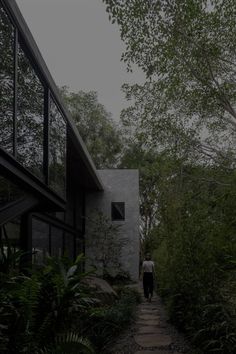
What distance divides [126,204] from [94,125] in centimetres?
1039

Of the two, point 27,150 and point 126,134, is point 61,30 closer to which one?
point 27,150

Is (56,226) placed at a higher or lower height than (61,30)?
lower

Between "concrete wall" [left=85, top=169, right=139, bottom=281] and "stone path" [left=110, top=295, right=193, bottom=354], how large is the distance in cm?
728

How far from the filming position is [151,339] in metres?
7.03

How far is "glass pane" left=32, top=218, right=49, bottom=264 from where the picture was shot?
8.70 metres

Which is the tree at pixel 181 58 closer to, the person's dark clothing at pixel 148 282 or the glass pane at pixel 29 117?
the glass pane at pixel 29 117

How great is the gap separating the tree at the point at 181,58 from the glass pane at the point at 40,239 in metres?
3.04

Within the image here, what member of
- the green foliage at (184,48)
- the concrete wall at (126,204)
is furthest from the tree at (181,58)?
the concrete wall at (126,204)

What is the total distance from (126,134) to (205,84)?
59.4 ft

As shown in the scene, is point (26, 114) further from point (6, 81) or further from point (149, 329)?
point (149, 329)

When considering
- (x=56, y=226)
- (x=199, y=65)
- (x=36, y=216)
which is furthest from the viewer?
(x=56, y=226)

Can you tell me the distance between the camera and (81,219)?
1694 cm

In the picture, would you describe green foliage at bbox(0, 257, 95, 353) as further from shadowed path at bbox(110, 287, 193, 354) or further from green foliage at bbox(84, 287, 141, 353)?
shadowed path at bbox(110, 287, 193, 354)

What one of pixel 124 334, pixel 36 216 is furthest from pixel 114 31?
pixel 124 334
